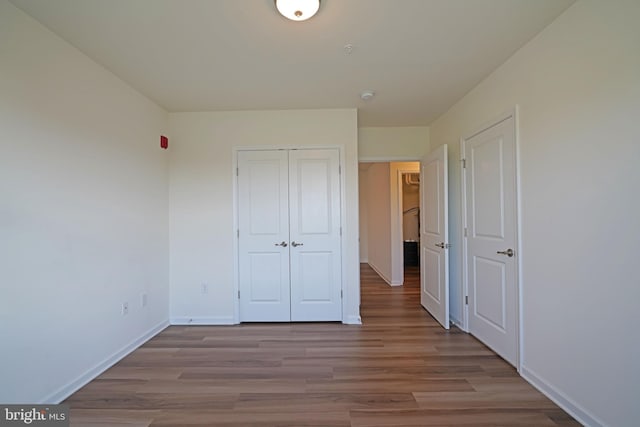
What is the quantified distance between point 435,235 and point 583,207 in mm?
1778

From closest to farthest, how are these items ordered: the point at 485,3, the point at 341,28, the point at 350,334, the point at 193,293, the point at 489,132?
the point at 485,3 < the point at 341,28 < the point at 489,132 < the point at 350,334 < the point at 193,293

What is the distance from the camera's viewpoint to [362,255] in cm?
773

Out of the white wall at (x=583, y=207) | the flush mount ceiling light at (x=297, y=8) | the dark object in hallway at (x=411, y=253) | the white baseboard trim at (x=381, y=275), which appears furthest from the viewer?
the dark object in hallway at (x=411, y=253)

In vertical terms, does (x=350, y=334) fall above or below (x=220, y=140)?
below

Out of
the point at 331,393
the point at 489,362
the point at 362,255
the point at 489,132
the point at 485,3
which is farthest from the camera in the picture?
the point at 362,255

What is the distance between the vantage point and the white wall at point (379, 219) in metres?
5.32

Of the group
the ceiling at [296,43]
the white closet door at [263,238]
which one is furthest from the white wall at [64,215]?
the white closet door at [263,238]

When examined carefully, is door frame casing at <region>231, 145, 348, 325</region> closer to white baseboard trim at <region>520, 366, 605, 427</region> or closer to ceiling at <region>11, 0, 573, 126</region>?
ceiling at <region>11, 0, 573, 126</region>

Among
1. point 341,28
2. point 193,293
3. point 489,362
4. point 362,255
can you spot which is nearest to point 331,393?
point 489,362

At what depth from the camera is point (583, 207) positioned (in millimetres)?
1650

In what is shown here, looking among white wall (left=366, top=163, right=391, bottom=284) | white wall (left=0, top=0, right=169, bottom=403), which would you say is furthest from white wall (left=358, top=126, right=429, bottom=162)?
white wall (left=0, top=0, right=169, bottom=403)

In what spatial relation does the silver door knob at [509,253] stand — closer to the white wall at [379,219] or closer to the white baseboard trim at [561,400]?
the white baseboard trim at [561,400]

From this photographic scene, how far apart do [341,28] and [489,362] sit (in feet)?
9.23

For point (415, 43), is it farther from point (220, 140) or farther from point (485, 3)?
point (220, 140)
